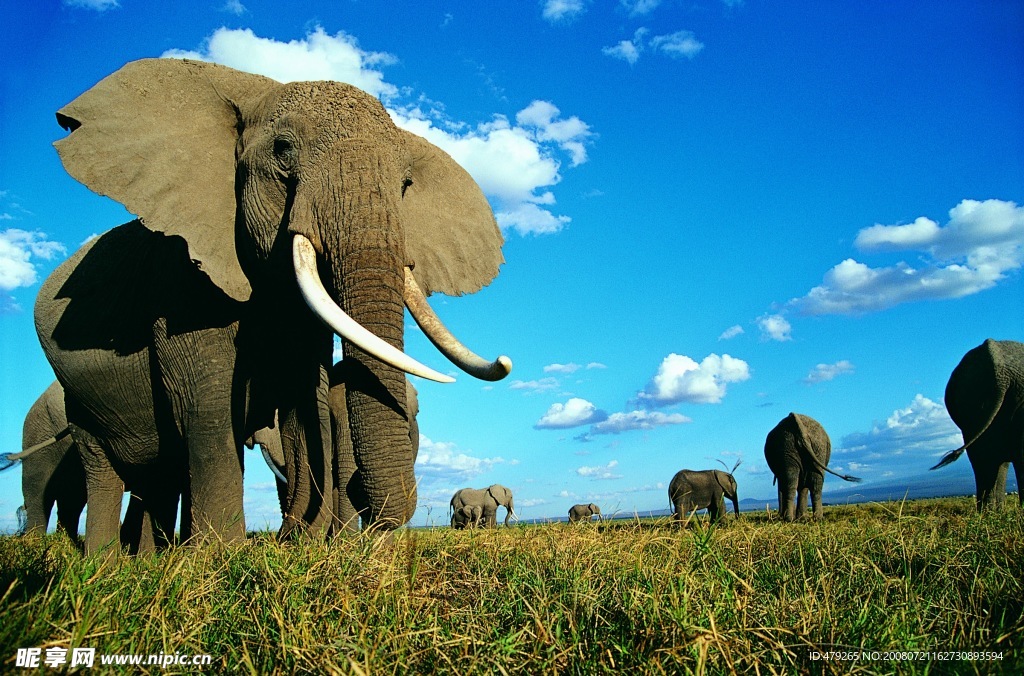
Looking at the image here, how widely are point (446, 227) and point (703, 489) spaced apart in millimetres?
11897

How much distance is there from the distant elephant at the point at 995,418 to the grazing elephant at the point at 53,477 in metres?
14.2

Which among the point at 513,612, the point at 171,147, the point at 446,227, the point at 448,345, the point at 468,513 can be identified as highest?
the point at 171,147

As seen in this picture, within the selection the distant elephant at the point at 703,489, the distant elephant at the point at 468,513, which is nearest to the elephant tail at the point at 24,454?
the distant elephant at the point at 703,489

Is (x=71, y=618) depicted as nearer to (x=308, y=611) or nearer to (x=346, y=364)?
(x=308, y=611)

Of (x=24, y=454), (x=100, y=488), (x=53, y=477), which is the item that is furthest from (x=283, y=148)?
(x=53, y=477)

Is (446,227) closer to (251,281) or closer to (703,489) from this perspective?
(251,281)

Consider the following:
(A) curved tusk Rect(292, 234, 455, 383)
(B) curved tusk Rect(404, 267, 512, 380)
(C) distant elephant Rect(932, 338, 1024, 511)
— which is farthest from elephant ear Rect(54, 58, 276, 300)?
(C) distant elephant Rect(932, 338, 1024, 511)

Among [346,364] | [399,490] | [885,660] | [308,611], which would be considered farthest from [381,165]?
[885,660]

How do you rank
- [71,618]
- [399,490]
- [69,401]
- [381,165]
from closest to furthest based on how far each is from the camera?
1. [71,618]
2. [399,490]
3. [381,165]
4. [69,401]

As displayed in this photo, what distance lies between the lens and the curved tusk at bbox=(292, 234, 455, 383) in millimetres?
4621

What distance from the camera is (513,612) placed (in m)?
2.90

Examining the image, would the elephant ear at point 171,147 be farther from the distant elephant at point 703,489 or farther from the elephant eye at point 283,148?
the distant elephant at point 703,489

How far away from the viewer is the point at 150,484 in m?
7.69

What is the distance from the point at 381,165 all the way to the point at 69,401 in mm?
4456
